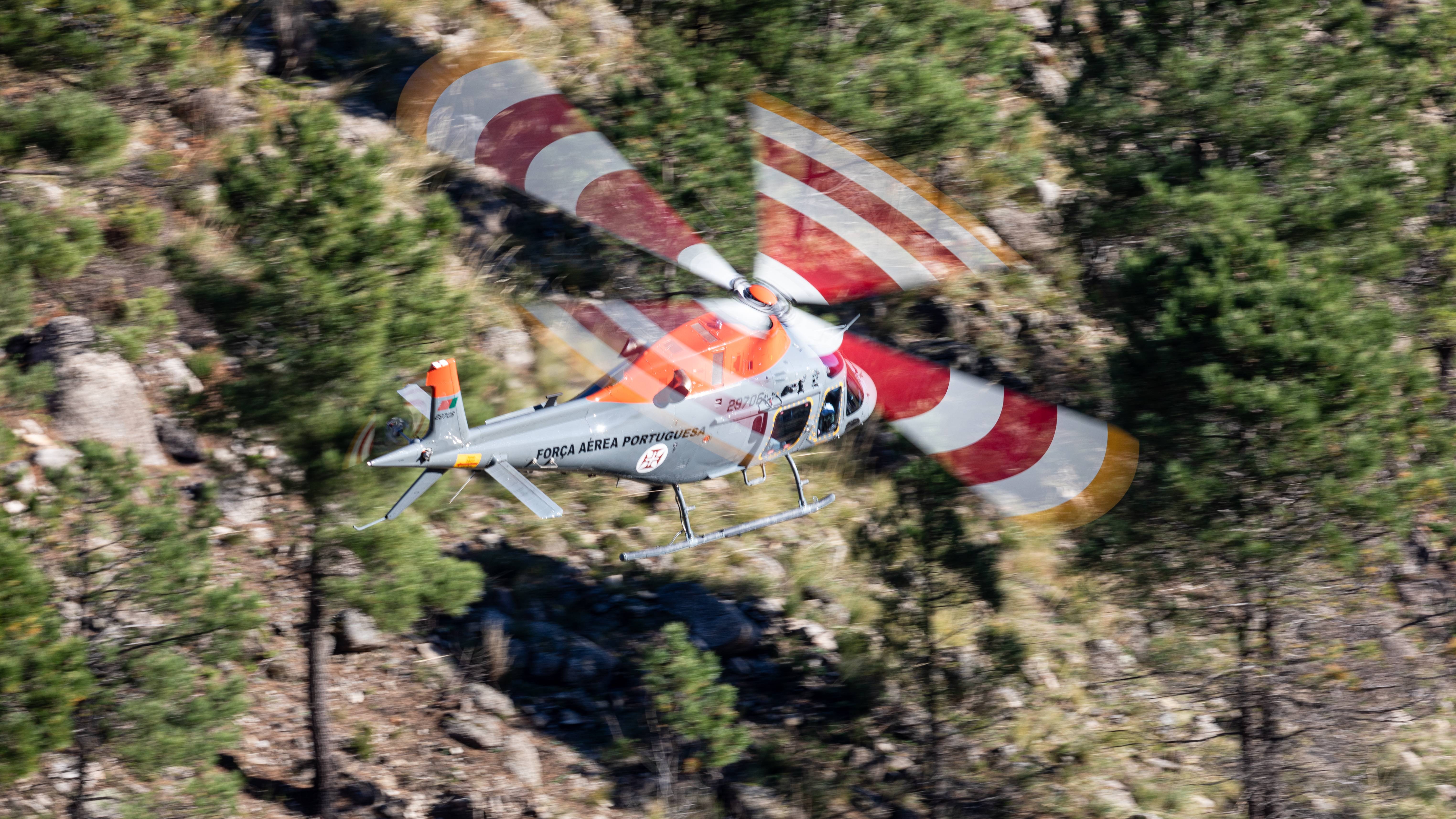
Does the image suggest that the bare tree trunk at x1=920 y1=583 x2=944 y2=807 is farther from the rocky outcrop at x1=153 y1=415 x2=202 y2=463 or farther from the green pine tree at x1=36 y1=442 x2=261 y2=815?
the rocky outcrop at x1=153 y1=415 x2=202 y2=463

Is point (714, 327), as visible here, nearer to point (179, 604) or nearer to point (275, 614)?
point (179, 604)

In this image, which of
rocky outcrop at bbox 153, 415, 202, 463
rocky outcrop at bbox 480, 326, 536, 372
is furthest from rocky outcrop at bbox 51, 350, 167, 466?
rocky outcrop at bbox 480, 326, 536, 372

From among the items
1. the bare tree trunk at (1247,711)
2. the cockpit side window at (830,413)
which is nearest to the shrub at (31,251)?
the cockpit side window at (830,413)

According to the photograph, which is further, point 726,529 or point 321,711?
point 321,711

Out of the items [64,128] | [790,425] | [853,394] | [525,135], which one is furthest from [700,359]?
[525,135]

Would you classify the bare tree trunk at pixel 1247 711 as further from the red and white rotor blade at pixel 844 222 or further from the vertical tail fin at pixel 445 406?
the vertical tail fin at pixel 445 406

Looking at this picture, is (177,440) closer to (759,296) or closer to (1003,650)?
(759,296)
